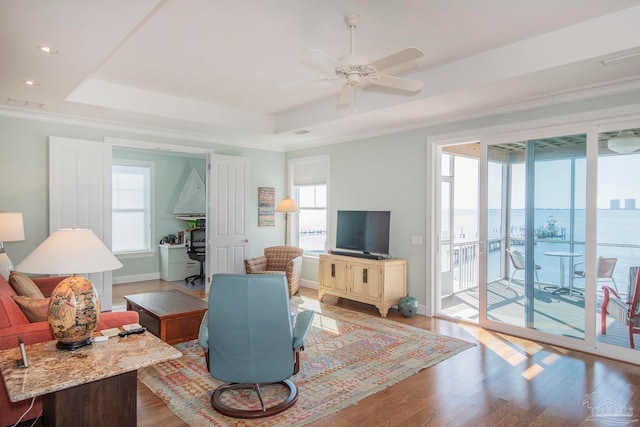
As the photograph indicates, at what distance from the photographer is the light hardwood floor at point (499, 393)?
104 inches

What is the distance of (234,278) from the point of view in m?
2.56

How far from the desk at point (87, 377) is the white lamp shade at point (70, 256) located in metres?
Answer: 0.45

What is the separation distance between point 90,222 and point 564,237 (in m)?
5.78

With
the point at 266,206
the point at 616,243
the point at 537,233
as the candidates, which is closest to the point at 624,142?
the point at 616,243

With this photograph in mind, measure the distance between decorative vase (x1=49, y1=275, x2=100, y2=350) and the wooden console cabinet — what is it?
365 centimetres

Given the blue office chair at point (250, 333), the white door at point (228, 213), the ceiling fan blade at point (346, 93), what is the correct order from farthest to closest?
1. the white door at point (228, 213)
2. the ceiling fan blade at point (346, 93)
3. the blue office chair at point (250, 333)

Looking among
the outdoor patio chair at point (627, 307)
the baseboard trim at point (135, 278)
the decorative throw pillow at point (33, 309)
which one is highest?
the decorative throw pillow at point (33, 309)

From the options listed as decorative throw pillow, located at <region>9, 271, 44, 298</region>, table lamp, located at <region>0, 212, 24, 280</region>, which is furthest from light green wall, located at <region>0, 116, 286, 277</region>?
decorative throw pillow, located at <region>9, 271, 44, 298</region>

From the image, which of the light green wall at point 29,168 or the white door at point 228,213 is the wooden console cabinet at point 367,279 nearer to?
the white door at point 228,213

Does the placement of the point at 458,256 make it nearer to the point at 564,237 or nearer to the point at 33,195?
the point at 564,237

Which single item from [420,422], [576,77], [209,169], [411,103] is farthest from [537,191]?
[209,169]

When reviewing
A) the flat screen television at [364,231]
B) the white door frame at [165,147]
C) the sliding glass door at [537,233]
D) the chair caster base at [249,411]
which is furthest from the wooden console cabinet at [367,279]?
the chair caster base at [249,411]

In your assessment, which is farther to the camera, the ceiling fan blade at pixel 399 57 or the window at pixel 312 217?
the window at pixel 312 217

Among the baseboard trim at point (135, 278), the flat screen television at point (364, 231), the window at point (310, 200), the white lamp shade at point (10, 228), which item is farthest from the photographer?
the baseboard trim at point (135, 278)
